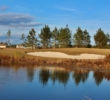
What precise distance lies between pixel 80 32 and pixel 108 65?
56.0 m

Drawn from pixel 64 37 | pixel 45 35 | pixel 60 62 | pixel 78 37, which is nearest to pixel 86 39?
pixel 78 37

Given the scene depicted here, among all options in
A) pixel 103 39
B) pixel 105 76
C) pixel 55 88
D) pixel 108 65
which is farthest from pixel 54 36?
pixel 55 88

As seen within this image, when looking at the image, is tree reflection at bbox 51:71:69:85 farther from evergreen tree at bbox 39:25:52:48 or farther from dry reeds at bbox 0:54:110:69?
evergreen tree at bbox 39:25:52:48

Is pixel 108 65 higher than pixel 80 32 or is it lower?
lower

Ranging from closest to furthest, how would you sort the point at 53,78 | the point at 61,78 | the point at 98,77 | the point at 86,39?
the point at 53,78, the point at 61,78, the point at 98,77, the point at 86,39

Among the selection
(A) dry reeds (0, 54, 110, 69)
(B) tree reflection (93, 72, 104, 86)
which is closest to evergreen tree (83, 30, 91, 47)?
(A) dry reeds (0, 54, 110, 69)

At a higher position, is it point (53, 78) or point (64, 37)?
point (64, 37)

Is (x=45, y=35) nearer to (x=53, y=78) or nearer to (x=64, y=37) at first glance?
(x=64, y=37)

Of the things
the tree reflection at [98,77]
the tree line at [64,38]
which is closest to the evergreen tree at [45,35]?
the tree line at [64,38]

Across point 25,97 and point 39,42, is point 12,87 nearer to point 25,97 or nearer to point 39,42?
point 25,97

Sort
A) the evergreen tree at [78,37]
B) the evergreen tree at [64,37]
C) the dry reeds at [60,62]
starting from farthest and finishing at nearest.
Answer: the evergreen tree at [78,37], the evergreen tree at [64,37], the dry reeds at [60,62]

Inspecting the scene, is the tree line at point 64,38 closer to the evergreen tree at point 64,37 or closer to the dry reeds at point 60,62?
the evergreen tree at point 64,37

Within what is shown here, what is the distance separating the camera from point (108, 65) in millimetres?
34719

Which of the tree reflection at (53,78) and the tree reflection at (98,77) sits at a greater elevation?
the tree reflection at (53,78)
